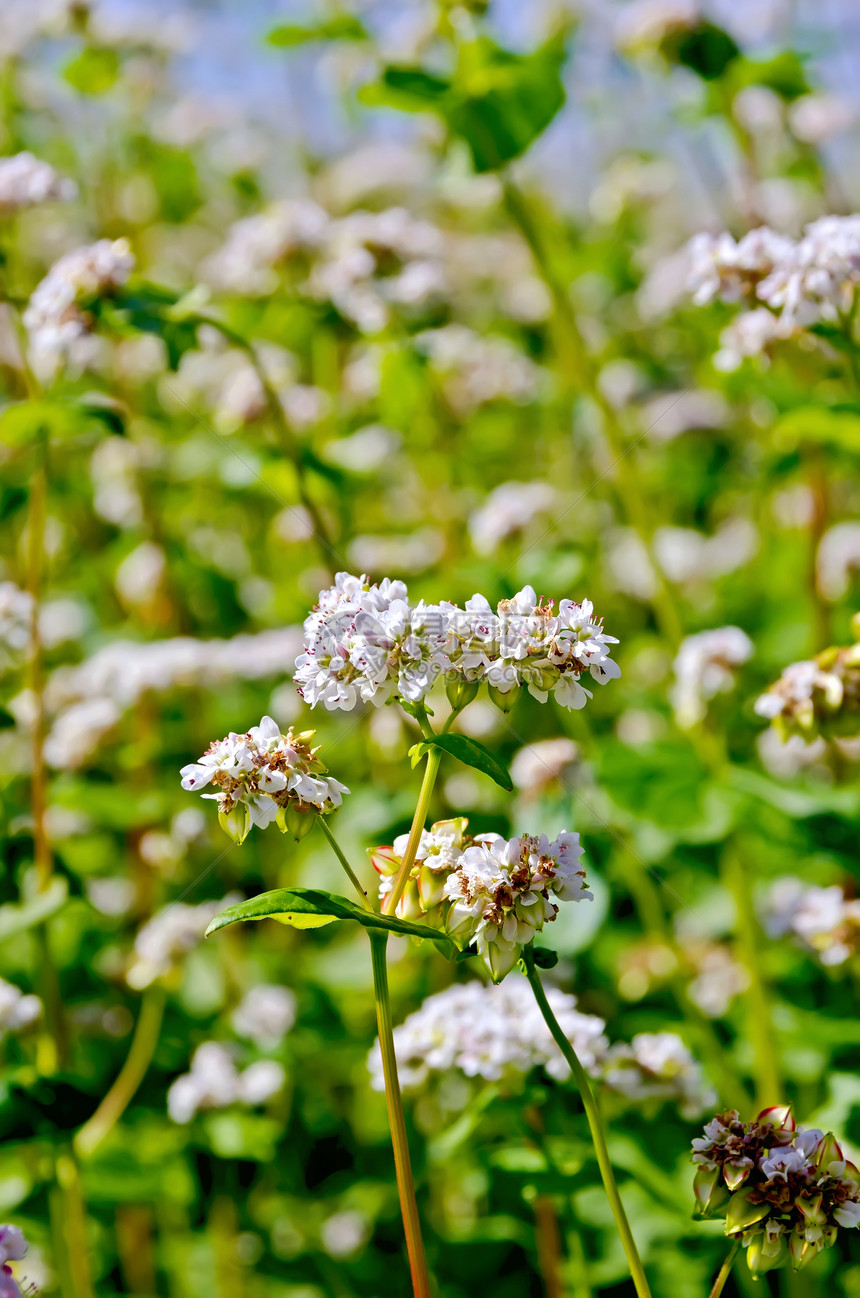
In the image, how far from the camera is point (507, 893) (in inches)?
31.5

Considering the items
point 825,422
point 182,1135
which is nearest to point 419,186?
point 825,422

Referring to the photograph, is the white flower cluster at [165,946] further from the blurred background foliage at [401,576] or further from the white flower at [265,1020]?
the white flower at [265,1020]

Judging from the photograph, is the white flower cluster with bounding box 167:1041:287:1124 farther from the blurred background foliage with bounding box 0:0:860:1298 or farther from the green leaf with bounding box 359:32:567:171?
the green leaf with bounding box 359:32:567:171

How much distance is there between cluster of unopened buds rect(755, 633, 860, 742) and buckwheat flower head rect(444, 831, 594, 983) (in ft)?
1.95

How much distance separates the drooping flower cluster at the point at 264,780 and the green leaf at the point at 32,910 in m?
0.69

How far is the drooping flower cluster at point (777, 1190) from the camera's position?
796 millimetres

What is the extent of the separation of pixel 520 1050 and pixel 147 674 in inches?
47.3

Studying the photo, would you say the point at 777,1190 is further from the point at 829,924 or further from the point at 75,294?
the point at 75,294

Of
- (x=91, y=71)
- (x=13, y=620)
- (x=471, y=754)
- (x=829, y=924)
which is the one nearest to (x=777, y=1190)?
(x=471, y=754)

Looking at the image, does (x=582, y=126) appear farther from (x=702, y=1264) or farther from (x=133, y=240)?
(x=702, y=1264)

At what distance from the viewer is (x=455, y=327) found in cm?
307

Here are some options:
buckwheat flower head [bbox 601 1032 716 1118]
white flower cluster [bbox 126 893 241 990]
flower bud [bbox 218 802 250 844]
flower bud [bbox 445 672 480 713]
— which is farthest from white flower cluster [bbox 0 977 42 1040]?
flower bud [bbox 445 672 480 713]

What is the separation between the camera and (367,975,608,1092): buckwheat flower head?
117 centimetres

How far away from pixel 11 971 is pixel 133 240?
189cm
